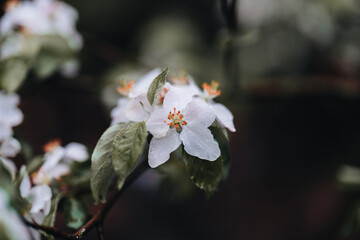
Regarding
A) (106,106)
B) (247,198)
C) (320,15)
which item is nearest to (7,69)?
(106,106)

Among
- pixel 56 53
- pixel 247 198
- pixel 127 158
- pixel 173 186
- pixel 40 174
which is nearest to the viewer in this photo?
pixel 127 158

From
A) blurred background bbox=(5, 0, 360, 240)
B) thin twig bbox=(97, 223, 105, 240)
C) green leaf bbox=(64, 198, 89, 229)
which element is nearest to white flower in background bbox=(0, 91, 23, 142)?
green leaf bbox=(64, 198, 89, 229)

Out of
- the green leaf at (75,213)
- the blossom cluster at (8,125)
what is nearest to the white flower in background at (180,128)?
the green leaf at (75,213)

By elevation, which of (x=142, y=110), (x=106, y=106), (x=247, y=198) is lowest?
(x=247, y=198)

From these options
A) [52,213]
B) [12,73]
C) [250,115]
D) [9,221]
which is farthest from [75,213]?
[250,115]

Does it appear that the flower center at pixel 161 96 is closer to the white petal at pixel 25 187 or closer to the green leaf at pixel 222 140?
the green leaf at pixel 222 140

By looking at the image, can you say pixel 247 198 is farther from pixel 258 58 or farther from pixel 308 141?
pixel 258 58

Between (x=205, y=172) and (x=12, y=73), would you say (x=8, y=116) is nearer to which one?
(x=12, y=73)
